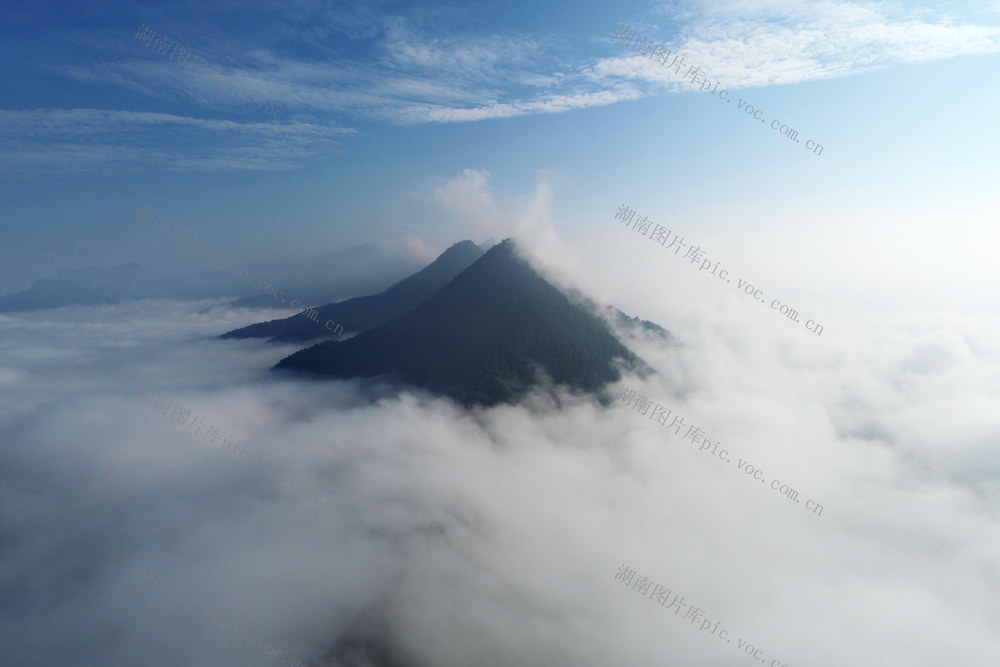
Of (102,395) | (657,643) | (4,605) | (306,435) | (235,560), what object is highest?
(657,643)

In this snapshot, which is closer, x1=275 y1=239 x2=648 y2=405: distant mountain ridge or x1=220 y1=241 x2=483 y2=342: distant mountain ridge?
x1=275 y1=239 x2=648 y2=405: distant mountain ridge

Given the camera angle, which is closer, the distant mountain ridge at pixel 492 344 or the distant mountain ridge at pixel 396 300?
the distant mountain ridge at pixel 492 344

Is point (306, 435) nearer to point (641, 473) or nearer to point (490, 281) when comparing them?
point (490, 281)

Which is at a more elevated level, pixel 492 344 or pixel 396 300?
pixel 492 344

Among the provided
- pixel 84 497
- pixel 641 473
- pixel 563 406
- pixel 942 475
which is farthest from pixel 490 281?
pixel 942 475

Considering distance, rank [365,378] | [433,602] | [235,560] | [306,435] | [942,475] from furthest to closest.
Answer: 1. [942,475]
2. [365,378]
3. [306,435]
4. [235,560]
5. [433,602]

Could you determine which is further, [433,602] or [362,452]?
[362,452]

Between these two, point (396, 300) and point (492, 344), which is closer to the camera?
point (492, 344)

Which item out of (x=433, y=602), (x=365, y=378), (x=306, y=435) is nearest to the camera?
(x=433, y=602)
